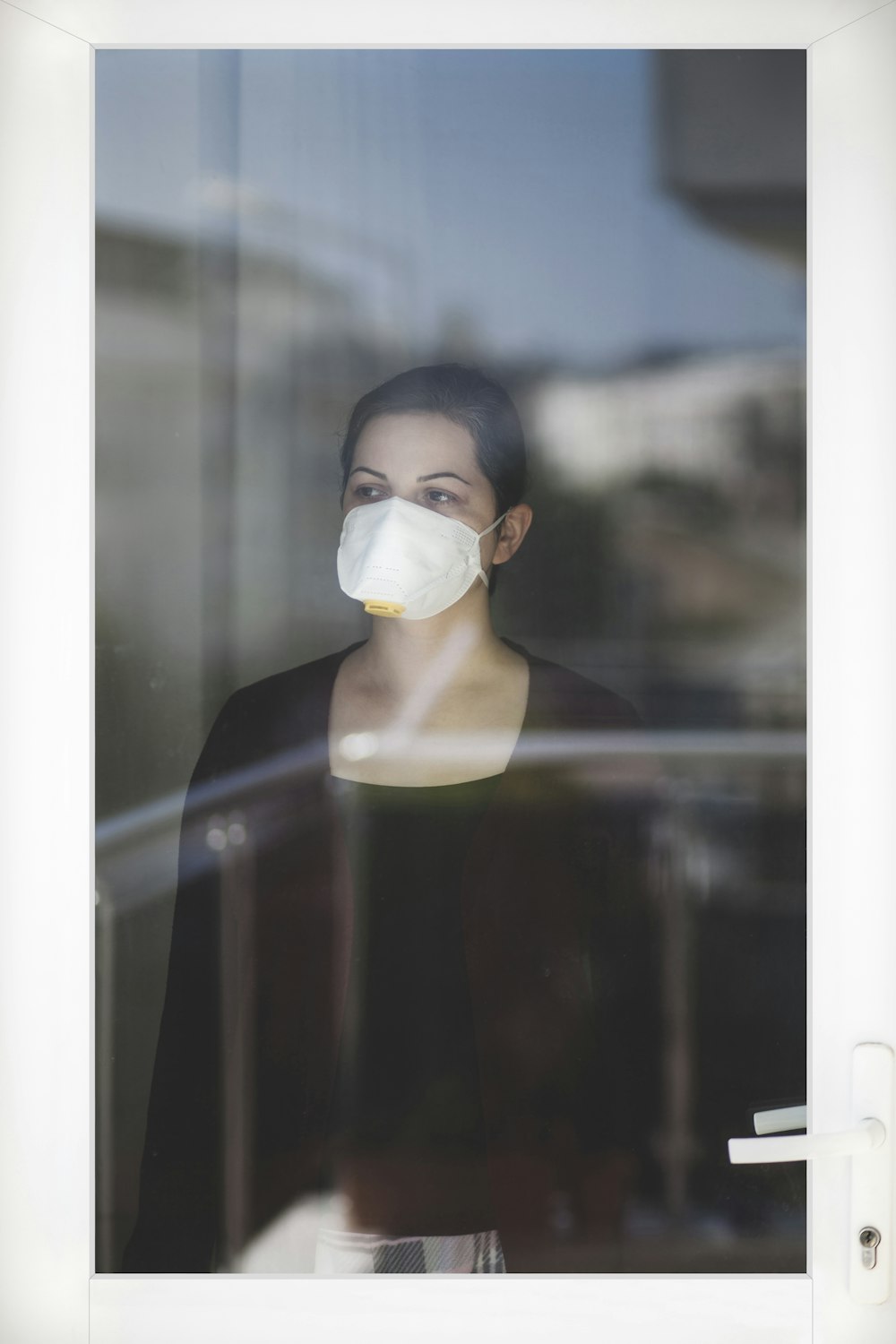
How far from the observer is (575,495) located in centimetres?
102

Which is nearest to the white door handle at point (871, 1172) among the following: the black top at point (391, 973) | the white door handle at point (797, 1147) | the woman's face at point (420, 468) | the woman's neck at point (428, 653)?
the white door handle at point (797, 1147)

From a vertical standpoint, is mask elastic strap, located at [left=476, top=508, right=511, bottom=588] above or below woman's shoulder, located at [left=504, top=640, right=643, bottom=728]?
above

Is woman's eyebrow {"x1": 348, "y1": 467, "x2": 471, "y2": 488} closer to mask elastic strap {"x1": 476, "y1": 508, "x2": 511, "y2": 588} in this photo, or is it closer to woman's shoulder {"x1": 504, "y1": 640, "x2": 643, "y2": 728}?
mask elastic strap {"x1": 476, "y1": 508, "x2": 511, "y2": 588}

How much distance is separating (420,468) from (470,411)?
0.07 m

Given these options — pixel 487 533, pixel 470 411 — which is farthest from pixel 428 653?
pixel 470 411

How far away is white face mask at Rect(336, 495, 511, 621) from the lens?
1.02 metres

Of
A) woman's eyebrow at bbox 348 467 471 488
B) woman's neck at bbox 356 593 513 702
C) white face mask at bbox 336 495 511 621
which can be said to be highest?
woman's eyebrow at bbox 348 467 471 488

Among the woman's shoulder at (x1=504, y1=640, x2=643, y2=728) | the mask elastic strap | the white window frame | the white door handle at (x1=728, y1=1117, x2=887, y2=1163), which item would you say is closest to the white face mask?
the mask elastic strap

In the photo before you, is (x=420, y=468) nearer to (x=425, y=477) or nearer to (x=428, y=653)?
(x=425, y=477)

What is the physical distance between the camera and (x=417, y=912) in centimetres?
103

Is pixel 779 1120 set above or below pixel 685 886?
below

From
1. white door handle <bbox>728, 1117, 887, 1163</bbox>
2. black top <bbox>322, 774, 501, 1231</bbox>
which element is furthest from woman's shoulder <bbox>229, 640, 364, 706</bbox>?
white door handle <bbox>728, 1117, 887, 1163</bbox>

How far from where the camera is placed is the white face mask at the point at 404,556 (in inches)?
40.1

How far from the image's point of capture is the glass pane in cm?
101
